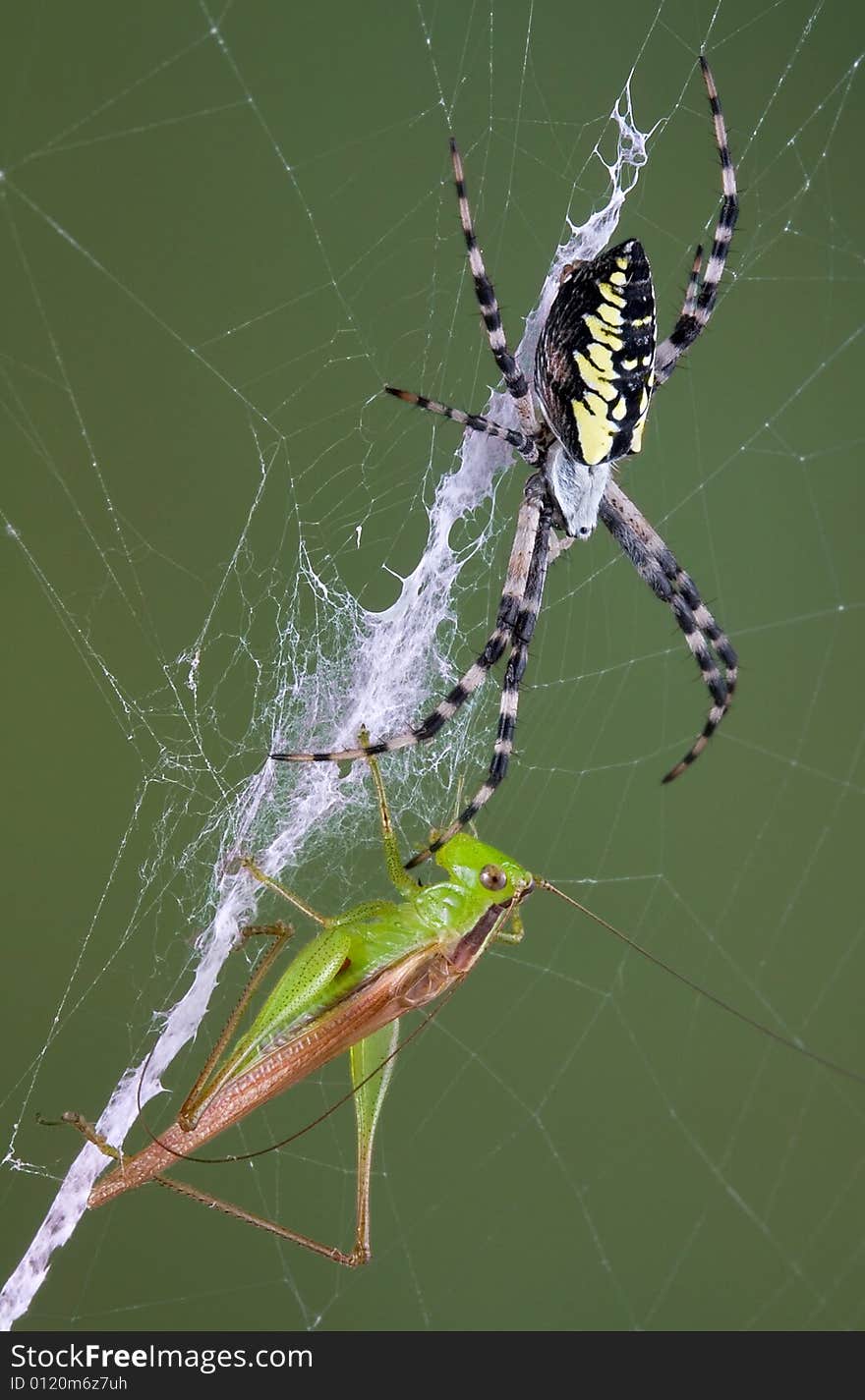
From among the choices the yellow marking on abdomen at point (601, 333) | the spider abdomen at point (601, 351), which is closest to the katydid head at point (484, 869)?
the spider abdomen at point (601, 351)

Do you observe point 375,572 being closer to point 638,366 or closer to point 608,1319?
point 638,366

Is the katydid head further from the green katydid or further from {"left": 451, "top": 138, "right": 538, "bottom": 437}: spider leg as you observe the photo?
{"left": 451, "top": 138, "right": 538, "bottom": 437}: spider leg

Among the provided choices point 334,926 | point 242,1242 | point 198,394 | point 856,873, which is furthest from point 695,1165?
point 198,394

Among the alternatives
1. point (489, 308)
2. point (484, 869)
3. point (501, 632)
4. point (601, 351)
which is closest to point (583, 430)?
point (601, 351)

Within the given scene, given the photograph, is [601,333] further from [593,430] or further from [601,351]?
[593,430]

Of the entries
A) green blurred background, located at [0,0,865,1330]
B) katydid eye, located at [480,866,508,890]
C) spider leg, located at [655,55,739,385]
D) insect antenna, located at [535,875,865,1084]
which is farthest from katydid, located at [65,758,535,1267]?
spider leg, located at [655,55,739,385]

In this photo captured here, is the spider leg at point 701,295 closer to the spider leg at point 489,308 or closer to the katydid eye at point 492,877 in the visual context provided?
the spider leg at point 489,308

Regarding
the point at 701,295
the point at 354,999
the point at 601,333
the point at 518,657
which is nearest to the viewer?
the point at 354,999
